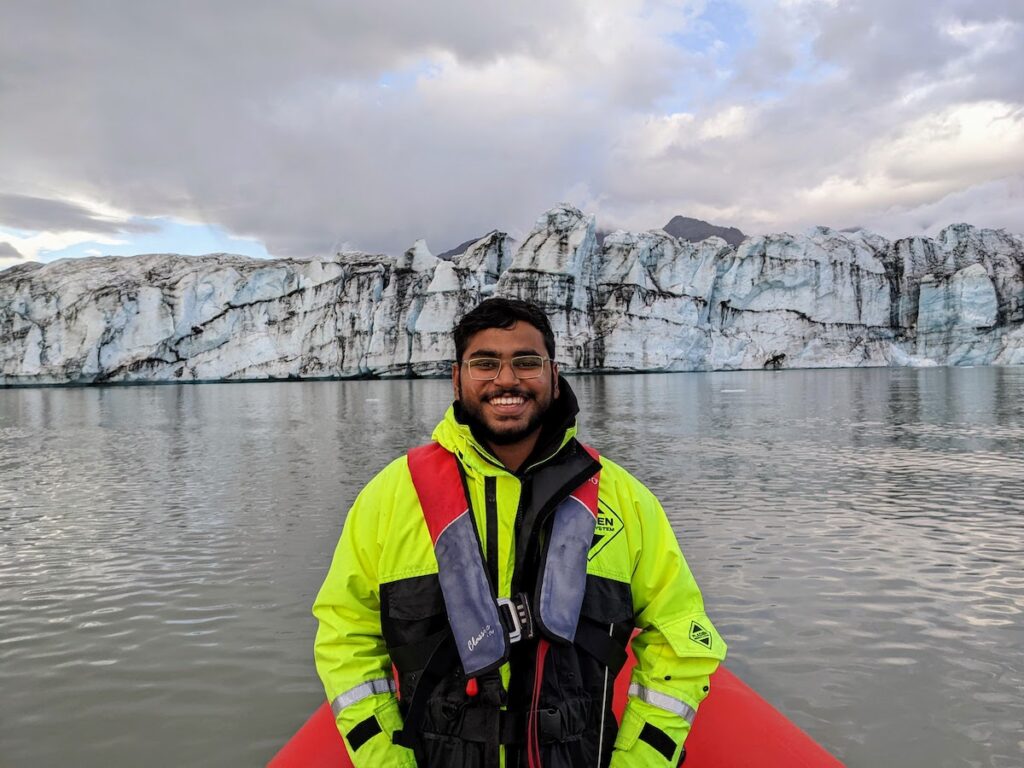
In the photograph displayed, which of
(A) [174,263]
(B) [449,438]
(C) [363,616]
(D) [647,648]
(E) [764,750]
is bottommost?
(E) [764,750]

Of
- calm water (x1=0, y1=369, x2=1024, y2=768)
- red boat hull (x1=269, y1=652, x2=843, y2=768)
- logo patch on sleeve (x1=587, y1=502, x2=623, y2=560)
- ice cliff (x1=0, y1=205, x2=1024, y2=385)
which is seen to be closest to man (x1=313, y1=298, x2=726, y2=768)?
logo patch on sleeve (x1=587, y1=502, x2=623, y2=560)

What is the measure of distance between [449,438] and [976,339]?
73234mm

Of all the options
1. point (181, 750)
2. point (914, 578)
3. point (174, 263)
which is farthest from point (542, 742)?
point (174, 263)

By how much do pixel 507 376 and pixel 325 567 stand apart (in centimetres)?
507

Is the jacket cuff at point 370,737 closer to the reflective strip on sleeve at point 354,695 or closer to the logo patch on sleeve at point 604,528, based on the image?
the reflective strip on sleeve at point 354,695

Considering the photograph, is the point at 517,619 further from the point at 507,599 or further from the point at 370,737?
the point at 370,737

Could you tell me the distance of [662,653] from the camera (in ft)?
6.49

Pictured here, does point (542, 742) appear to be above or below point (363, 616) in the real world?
below

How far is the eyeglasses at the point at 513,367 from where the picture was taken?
200cm

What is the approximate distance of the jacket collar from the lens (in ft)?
6.51

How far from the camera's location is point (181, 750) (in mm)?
3346

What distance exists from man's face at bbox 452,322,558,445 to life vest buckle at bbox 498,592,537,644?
472 millimetres

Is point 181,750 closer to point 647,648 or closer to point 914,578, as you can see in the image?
point 647,648

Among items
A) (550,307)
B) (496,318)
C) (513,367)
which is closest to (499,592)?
(513,367)
